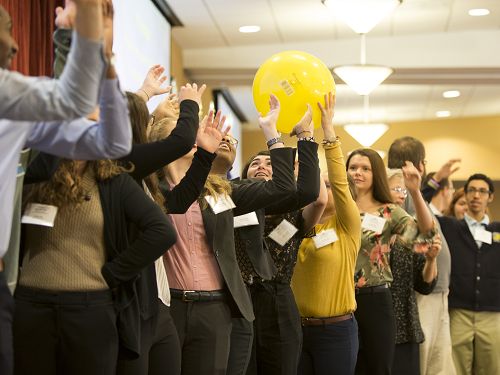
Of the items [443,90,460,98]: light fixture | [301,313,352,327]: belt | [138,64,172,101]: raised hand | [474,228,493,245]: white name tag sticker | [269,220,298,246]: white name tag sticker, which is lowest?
[301,313,352,327]: belt

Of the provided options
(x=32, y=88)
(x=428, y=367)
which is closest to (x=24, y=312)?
(x=32, y=88)

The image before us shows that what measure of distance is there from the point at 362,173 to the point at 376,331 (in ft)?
2.81

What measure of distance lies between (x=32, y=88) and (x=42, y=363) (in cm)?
68

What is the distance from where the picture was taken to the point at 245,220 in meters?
2.20

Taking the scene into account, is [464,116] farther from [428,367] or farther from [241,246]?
[241,246]

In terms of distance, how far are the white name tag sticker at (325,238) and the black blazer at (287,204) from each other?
31 cm

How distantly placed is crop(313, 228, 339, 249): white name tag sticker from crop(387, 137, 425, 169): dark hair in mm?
1239

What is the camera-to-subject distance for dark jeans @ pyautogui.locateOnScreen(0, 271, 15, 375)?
42.4 inches

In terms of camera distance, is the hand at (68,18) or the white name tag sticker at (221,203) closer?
the hand at (68,18)

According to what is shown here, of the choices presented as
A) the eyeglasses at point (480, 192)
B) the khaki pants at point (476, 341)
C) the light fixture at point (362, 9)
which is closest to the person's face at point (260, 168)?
the khaki pants at point (476, 341)

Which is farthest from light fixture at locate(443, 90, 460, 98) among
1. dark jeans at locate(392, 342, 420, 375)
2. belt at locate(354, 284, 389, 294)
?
belt at locate(354, 284, 389, 294)

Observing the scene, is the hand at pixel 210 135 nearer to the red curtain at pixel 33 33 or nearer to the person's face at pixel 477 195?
the red curtain at pixel 33 33

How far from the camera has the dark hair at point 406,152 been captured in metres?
3.53

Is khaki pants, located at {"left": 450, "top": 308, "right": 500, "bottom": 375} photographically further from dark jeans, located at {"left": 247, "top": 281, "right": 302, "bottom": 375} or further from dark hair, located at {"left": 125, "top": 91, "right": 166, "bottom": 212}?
dark hair, located at {"left": 125, "top": 91, "right": 166, "bottom": 212}
